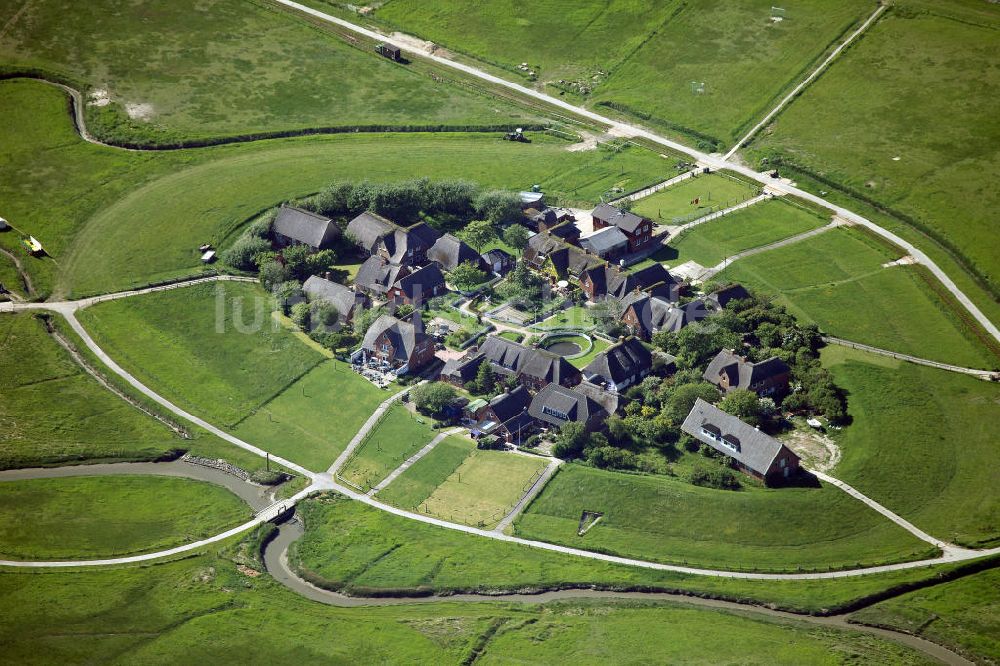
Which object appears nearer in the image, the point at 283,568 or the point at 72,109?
the point at 283,568

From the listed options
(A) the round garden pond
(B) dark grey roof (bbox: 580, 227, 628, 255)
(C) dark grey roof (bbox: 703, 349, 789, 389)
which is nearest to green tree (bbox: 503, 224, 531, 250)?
(B) dark grey roof (bbox: 580, 227, 628, 255)

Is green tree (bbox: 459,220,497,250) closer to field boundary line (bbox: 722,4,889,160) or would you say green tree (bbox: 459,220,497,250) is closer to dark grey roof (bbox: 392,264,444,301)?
dark grey roof (bbox: 392,264,444,301)

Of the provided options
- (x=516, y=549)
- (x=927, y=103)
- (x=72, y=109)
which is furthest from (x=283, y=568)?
(x=927, y=103)

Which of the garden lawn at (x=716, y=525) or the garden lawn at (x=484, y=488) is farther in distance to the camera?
the garden lawn at (x=484, y=488)

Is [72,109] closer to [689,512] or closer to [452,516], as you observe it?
[452,516]

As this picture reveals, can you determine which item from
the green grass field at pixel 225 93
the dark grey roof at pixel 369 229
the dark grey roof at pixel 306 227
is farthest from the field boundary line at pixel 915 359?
the green grass field at pixel 225 93

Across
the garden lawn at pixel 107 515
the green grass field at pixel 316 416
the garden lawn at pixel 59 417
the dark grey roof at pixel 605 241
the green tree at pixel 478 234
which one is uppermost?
the dark grey roof at pixel 605 241

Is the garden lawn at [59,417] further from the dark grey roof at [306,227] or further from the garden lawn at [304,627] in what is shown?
the dark grey roof at [306,227]
